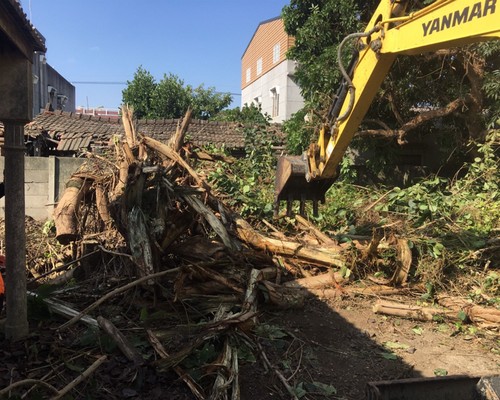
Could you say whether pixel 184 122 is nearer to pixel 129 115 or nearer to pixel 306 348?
pixel 129 115

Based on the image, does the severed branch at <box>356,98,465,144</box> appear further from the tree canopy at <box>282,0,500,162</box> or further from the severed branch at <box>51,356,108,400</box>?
the severed branch at <box>51,356,108,400</box>

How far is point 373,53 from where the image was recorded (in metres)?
4.44

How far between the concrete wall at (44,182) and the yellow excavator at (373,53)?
16.5 feet

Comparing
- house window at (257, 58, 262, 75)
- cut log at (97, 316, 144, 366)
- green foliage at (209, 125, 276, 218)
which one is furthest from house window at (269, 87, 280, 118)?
cut log at (97, 316, 144, 366)

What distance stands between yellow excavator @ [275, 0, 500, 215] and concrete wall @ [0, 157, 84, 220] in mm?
5034

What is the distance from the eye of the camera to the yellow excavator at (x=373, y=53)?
10.5 feet

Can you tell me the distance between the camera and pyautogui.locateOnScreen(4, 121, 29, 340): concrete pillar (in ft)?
12.3

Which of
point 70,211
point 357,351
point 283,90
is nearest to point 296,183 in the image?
point 357,351

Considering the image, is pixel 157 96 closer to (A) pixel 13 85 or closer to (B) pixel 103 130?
(B) pixel 103 130

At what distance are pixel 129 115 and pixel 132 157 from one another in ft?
3.80

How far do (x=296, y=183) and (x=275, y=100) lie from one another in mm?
20656

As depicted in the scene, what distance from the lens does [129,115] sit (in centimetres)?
745

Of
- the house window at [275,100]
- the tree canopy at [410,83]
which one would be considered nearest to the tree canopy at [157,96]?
the house window at [275,100]

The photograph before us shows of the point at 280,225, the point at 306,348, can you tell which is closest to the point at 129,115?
the point at 280,225
